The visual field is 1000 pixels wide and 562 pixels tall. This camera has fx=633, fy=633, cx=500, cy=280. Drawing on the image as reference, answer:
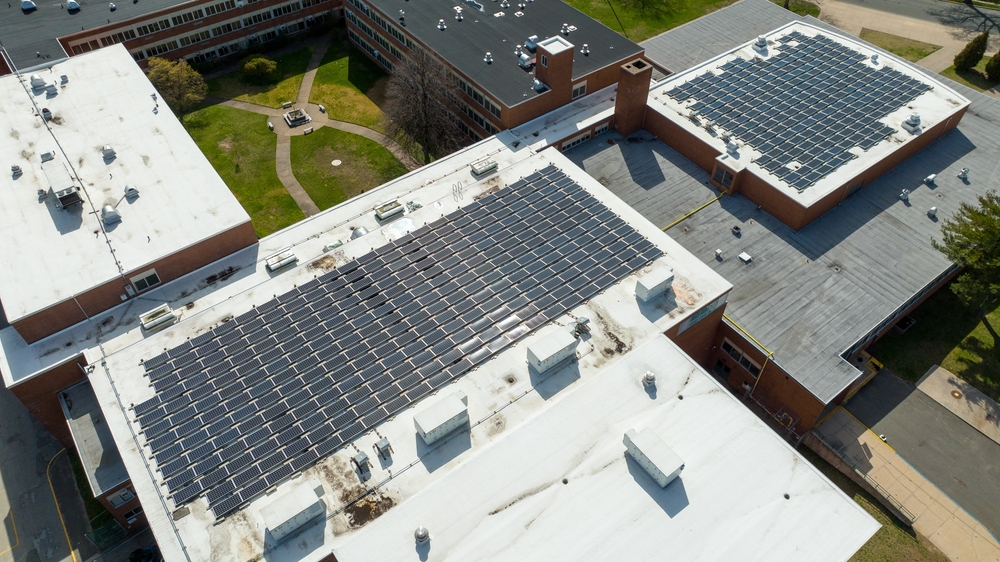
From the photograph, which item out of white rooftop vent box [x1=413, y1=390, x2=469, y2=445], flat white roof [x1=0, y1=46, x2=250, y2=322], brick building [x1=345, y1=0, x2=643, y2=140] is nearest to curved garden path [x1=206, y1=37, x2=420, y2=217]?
brick building [x1=345, y1=0, x2=643, y2=140]

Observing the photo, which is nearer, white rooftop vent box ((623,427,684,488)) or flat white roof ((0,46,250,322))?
white rooftop vent box ((623,427,684,488))

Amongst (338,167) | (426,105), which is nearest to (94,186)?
(338,167)

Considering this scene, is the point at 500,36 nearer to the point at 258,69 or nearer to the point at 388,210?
the point at 388,210

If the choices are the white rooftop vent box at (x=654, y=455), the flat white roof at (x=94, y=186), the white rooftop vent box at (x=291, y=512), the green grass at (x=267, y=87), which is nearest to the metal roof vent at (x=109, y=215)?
the flat white roof at (x=94, y=186)

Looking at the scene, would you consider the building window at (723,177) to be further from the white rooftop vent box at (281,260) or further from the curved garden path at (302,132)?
the white rooftop vent box at (281,260)

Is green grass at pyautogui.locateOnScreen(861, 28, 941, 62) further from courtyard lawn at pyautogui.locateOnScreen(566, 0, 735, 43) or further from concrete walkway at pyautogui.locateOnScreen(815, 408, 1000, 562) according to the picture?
concrete walkway at pyautogui.locateOnScreen(815, 408, 1000, 562)
